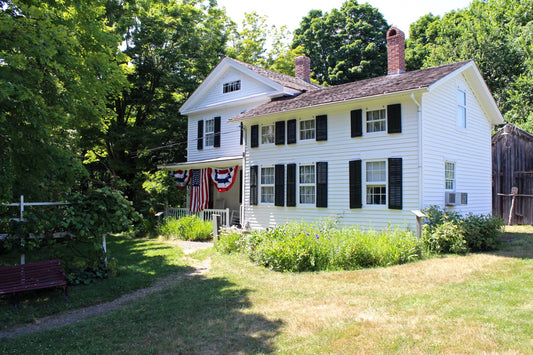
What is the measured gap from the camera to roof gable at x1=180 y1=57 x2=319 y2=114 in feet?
59.1

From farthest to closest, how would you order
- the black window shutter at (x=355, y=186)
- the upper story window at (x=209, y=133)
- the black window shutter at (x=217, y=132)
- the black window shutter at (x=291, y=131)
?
the upper story window at (x=209, y=133) < the black window shutter at (x=217, y=132) < the black window shutter at (x=291, y=131) < the black window shutter at (x=355, y=186)

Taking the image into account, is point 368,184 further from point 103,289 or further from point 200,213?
point 103,289

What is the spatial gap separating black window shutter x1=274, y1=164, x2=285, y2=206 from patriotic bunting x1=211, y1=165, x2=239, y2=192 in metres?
2.50

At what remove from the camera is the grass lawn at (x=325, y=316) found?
504cm

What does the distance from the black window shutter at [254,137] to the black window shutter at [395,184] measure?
19.4 feet

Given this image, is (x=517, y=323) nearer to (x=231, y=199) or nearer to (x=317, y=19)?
(x=231, y=199)

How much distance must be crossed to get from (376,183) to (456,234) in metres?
3.15

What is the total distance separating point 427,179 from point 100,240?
9.52 m

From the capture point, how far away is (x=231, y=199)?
822 inches

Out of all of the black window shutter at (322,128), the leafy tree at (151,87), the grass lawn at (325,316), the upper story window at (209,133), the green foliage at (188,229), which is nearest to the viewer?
the grass lawn at (325,316)

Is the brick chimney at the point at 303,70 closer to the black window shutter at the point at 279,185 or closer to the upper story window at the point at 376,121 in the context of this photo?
the black window shutter at the point at 279,185

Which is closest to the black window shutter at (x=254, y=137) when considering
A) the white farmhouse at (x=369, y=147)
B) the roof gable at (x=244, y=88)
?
the white farmhouse at (x=369, y=147)

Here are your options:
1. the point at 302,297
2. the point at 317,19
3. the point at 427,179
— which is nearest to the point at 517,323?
the point at 302,297

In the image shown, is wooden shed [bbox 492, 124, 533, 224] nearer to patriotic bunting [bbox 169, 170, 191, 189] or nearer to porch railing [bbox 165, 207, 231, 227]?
porch railing [bbox 165, 207, 231, 227]
